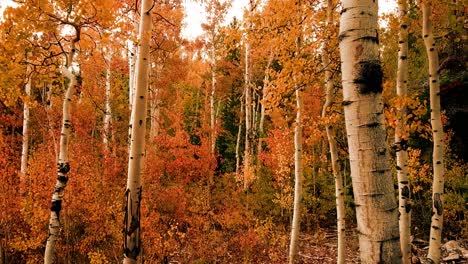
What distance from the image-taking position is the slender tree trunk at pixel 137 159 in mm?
4125

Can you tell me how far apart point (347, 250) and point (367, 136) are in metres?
11.2

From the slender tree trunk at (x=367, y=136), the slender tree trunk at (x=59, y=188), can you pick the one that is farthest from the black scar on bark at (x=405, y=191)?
the slender tree trunk at (x=59, y=188)

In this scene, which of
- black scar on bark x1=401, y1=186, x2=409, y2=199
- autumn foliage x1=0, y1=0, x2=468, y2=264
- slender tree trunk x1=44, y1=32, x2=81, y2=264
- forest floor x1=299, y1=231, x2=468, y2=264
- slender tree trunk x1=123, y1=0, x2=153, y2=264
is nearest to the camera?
slender tree trunk x1=123, y1=0, x2=153, y2=264

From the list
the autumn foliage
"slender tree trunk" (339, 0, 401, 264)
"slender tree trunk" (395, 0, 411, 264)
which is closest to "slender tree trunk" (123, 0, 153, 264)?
the autumn foliage

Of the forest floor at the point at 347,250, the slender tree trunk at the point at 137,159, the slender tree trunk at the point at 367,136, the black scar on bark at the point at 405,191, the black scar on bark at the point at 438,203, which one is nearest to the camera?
the slender tree trunk at the point at 367,136

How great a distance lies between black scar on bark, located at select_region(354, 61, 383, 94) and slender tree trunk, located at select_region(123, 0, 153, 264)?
10.9ft

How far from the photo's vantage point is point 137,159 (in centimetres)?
432

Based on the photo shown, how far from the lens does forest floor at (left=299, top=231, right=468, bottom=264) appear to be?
9978 millimetres

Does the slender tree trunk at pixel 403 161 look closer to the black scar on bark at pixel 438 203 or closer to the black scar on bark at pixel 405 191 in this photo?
the black scar on bark at pixel 405 191

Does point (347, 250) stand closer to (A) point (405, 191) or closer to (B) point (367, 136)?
(A) point (405, 191)

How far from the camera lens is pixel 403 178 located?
565cm

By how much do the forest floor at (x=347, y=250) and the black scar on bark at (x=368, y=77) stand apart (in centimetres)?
914

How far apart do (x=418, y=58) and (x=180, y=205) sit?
14806 millimetres

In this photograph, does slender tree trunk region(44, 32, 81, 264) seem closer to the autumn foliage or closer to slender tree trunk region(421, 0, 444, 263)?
the autumn foliage
